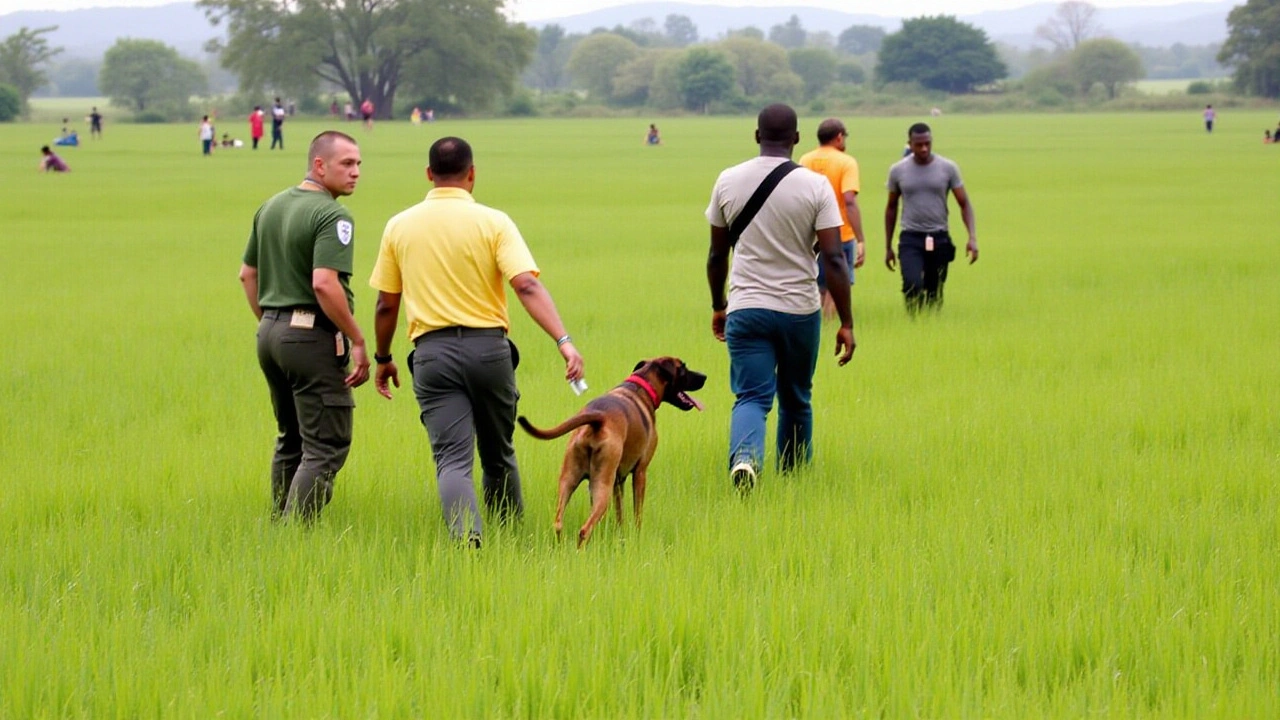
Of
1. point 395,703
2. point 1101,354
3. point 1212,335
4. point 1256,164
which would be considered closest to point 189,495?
point 395,703

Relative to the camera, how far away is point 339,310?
5.88 meters

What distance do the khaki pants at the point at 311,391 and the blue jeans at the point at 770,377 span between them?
196cm

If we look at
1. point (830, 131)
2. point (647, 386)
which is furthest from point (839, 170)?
point (647, 386)

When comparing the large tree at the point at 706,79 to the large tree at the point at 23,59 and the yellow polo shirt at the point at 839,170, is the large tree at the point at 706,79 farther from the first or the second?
the yellow polo shirt at the point at 839,170

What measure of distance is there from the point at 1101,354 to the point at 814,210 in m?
4.84

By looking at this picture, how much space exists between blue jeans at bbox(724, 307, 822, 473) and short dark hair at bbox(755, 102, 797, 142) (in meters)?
0.86

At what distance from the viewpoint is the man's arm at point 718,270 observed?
7152 mm

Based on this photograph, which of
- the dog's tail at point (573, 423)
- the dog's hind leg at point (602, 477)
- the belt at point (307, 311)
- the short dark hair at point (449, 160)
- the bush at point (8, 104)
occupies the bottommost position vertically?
the dog's hind leg at point (602, 477)

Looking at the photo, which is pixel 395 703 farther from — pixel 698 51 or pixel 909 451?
pixel 698 51

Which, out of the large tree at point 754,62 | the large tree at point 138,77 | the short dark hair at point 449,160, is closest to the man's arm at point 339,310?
the short dark hair at point 449,160

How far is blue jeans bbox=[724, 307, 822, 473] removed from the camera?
7.00 meters

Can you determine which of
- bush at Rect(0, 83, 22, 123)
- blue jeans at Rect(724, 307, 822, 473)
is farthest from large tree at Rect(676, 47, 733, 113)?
blue jeans at Rect(724, 307, 822, 473)

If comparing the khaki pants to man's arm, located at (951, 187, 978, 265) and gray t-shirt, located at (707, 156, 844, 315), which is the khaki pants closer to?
gray t-shirt, located at (707, 156, 844, 315)

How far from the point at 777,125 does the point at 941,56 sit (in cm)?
12847
